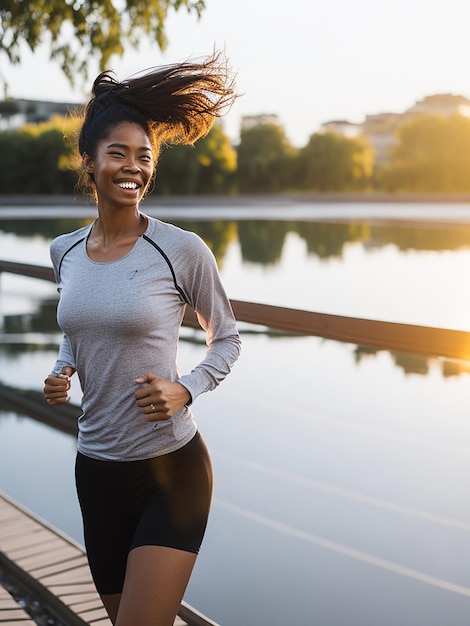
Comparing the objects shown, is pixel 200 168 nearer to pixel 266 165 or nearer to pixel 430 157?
pixel 266 165

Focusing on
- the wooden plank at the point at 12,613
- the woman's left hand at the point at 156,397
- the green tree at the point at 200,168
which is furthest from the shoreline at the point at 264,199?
the woman's left hand at the point at 156,397

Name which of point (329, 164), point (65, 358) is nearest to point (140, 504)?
point (65, 358)

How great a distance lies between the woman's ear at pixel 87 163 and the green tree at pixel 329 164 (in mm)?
89649

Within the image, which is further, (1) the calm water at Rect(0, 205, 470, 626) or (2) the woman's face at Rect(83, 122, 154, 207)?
(1) the calm water at Rect(0, 205, 470, 626)

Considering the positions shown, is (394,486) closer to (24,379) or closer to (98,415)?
(98,415)

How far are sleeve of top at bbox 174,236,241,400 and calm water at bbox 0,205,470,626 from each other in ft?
4.82

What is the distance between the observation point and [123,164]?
1.80m

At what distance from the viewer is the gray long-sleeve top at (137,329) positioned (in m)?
1.75

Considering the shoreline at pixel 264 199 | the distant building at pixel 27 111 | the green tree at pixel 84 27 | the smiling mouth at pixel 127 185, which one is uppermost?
the distant building at pixel 27 111

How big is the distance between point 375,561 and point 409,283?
17.9m

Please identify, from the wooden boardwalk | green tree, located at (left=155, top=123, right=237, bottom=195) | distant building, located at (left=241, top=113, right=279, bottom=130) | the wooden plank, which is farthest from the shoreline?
the wooden plank

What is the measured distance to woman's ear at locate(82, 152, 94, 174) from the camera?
190 centimetres

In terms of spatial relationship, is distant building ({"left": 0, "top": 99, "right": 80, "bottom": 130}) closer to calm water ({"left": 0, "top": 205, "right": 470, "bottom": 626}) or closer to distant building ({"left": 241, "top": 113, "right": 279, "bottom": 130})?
distant building ({"left": 241, "top": 113, "right": 279, "bottom": 130})

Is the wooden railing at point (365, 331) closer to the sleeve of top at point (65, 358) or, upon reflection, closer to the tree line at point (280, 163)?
the sleeve of top at point (65, 358)
